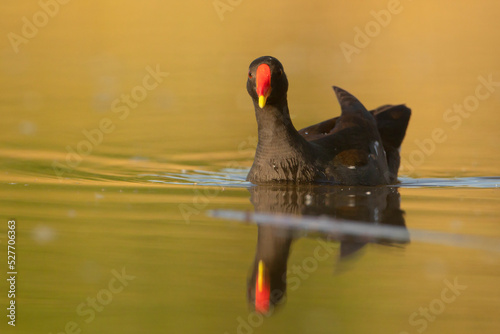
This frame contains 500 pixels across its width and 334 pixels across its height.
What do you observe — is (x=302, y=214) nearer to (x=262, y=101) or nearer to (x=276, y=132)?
(x=262, y=101)

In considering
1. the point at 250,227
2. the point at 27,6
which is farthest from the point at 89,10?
the point at 250,227

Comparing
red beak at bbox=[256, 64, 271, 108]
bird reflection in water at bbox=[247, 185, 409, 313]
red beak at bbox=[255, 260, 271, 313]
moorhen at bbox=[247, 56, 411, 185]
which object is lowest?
red beak at bbox=[255, 260, 271, 313]

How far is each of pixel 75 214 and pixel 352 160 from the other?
2.52 m

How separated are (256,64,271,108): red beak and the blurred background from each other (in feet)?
2.64

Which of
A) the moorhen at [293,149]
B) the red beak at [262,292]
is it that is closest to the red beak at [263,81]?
the moorhen at [293,149]

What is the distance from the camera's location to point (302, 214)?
6.31 metres

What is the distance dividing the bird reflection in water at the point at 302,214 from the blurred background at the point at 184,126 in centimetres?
13

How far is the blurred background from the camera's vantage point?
463 centimetres

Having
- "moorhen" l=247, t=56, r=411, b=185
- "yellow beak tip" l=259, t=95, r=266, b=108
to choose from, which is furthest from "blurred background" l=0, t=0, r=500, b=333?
"yellow beak tip" l=259, t=95, r=266, b=108

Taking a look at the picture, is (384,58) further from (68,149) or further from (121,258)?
(121,258)

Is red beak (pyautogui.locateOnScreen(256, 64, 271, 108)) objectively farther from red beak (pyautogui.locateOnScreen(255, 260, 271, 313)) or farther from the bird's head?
red beak (pyautogui.locateOnScreen(255, 260, 271, 313))

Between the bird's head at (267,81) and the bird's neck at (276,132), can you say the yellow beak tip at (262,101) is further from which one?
the bird's neck at (276,132)

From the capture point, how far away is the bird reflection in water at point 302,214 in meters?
4.70

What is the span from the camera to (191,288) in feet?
15.1
